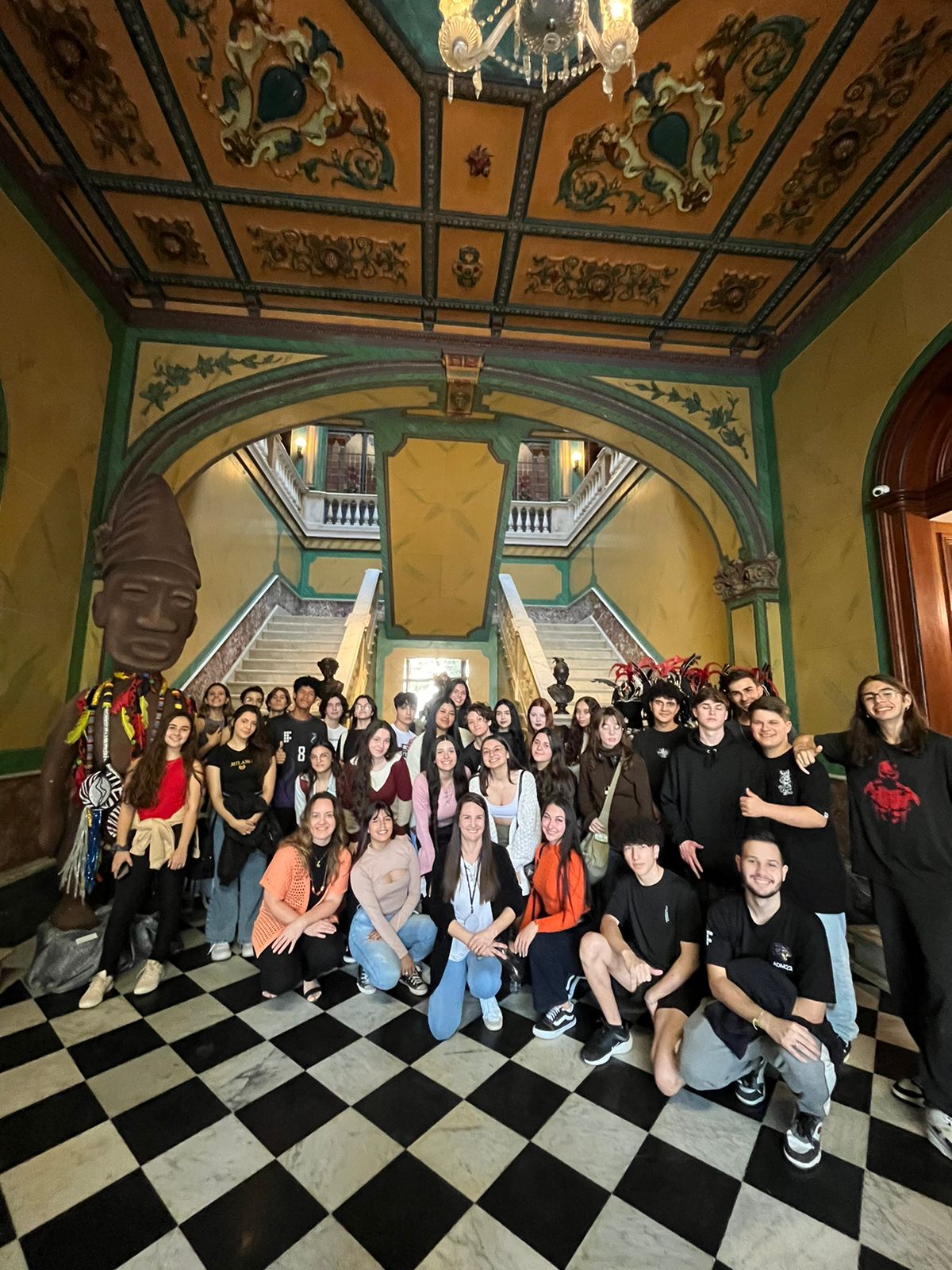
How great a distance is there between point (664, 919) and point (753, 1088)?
1.84 feet

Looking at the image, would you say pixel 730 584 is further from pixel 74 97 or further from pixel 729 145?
pixel 74 97

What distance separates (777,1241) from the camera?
137 cm

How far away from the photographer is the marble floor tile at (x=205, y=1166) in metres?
1.45

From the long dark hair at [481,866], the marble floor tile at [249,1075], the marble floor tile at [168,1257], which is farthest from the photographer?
the long dark hair at [481,866]

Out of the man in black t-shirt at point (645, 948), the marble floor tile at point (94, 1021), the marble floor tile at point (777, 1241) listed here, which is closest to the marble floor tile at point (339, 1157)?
the man in black t-shirt at point (645, 948)

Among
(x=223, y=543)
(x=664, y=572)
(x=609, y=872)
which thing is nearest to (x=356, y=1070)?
(x=609, y=872)

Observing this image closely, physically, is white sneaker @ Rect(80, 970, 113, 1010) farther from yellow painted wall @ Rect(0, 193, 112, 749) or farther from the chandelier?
the chandelier

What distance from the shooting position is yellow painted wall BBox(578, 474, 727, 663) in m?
5.67

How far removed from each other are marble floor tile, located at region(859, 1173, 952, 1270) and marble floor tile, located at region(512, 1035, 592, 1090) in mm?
836

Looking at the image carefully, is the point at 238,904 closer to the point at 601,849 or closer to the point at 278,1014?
the point at 278,1014

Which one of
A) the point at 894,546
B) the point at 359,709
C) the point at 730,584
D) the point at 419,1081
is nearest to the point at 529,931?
the point at 419,1081

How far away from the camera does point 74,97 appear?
9.48 ft

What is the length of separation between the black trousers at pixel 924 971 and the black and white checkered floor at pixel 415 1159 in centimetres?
22

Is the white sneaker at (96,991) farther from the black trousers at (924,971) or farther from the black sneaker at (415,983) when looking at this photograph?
the black trousers at (924,971)
